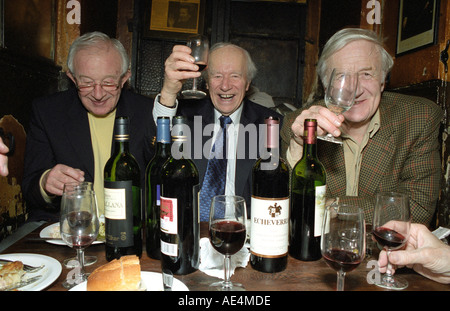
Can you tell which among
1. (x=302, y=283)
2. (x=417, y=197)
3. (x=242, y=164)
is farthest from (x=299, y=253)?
(x=242, y=164)

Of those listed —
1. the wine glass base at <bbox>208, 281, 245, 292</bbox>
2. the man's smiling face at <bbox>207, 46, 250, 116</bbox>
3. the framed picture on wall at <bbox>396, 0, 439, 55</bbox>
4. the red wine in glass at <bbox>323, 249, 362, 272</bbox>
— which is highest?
the framed picture on wall at <bbox>396, 0, 439, 55</bbox>

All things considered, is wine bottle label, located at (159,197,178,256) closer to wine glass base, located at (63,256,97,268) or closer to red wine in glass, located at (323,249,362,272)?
wine glass base, located at (63,256,97,268)

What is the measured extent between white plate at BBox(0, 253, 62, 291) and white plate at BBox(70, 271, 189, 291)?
3.5 inches

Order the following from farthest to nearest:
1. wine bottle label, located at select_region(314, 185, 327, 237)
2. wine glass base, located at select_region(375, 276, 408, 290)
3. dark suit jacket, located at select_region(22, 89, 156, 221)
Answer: dark suit jacket, located at select_region(22, 89, 156, 221)
wine bottle label, located at select_region(314, 185, 327, 237)
wine glass base, located at select_region(375, 276, 408, 290)

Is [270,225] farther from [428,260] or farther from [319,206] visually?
[428,260]

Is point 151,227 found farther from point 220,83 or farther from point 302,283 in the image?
point 220,83

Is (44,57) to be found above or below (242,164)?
above

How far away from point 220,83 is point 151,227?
163 centimetres

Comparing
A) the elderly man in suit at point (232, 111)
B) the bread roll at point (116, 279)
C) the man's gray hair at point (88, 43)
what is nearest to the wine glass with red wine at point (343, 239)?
the bread roll at point (116, 279)

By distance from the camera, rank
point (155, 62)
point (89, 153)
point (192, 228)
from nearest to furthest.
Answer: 1. point (192, 228)
2. point (89, 153)
3. point (155, 62)

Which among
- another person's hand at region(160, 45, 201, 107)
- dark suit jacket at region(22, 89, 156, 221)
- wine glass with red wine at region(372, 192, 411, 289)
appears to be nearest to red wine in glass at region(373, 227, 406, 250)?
wine glass with red wine at region(372, 192, 411, 289)

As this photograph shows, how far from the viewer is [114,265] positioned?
2.46 ft

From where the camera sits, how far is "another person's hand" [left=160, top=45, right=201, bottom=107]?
1507 millimetres

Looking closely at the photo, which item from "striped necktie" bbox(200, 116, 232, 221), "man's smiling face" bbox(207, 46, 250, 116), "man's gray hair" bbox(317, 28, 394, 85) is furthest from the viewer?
"man's smiling face" bbox(207, 46, 250, 116)
